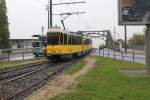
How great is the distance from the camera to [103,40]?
179 meters

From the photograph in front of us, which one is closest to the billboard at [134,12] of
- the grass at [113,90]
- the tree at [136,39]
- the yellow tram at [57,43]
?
the grass at [113,90]

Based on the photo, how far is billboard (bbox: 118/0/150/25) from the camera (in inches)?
979

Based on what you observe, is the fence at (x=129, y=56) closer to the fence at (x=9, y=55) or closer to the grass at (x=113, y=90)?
the fence at (x=9, y=55)

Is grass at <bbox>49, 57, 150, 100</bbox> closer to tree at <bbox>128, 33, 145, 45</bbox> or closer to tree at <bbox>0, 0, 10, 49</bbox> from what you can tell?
tree at <bbox>0, 0, 10, 49</bbox>

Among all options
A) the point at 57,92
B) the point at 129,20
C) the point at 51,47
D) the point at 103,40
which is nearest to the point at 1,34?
the point at 51,47

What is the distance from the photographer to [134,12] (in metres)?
24.9

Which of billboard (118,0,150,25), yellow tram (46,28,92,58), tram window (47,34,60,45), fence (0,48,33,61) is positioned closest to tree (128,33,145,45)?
fence (0,48,33,61)

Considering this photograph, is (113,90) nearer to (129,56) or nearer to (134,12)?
(134,12)

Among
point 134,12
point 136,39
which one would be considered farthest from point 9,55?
point 136,39

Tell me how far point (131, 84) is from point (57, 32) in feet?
75.9

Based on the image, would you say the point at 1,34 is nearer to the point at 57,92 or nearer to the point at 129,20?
the point at 129,20

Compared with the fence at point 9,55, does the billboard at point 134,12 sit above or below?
above

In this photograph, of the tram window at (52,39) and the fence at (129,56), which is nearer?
the tram window at (52,39)

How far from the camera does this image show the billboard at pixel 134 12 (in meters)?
24.9
